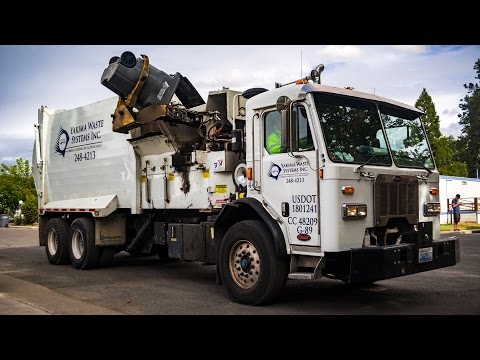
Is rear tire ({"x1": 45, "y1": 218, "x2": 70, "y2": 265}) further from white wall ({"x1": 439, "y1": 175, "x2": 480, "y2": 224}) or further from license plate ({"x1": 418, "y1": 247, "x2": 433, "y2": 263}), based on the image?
white wall ({"x1": 439, "y1": 175, "x2": 480, "y2": 224})

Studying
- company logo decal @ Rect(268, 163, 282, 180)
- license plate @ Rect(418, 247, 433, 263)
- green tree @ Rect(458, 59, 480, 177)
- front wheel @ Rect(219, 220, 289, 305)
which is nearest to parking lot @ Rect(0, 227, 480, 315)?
front wheel @ Rect(219, 220, 289, 305)

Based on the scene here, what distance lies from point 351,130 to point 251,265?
219 centimetres

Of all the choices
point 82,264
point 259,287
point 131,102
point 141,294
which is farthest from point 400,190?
point 82,264

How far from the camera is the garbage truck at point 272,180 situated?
632cm

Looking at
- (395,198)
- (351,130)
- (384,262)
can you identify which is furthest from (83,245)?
(384,262)

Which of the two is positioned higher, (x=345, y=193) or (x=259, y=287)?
(x=345, y=193)

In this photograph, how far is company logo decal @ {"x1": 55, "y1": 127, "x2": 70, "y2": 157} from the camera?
12.0 meters

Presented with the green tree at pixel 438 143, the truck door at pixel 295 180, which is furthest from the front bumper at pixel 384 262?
the green tree at pixel 438 143

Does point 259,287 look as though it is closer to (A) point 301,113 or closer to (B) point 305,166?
(B) point 305,166

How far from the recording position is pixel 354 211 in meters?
6.23

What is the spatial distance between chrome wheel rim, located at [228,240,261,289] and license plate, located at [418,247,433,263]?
2.03 meters

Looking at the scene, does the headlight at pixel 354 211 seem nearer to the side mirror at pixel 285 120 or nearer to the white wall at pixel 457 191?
the side mirror at pixel 285 120
